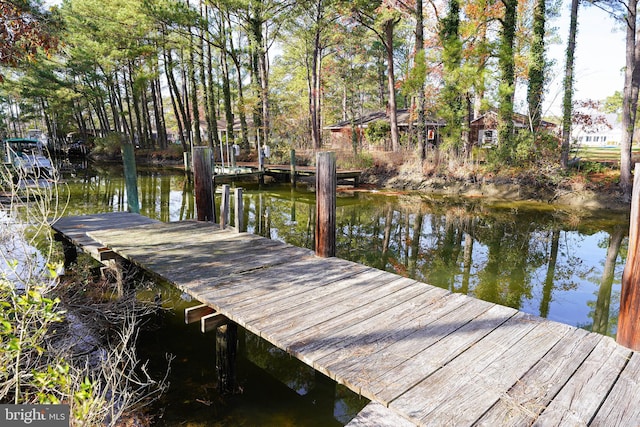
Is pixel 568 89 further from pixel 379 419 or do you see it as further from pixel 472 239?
pixel 379 419

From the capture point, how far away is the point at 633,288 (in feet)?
9.57

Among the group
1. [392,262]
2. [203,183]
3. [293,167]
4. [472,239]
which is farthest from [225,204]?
[293,167]

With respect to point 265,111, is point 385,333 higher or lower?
lower

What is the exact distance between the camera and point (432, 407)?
2285 mm

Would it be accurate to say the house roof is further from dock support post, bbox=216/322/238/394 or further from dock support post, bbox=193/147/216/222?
dock support post, bbox=216/322/238/394

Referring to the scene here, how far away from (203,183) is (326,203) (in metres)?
3.14

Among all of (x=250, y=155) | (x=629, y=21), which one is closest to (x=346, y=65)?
(x=250, y=155)

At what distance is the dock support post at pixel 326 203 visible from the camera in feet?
17.0

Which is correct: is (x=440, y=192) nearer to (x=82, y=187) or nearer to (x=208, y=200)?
(x=208, y=200)

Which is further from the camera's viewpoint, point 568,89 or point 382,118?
point 382,118

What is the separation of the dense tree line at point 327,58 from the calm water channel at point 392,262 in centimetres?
455

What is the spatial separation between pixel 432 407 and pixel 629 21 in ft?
55.1

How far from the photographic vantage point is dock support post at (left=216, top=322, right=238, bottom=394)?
390cm

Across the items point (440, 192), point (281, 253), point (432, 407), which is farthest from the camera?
point (440, 192)
